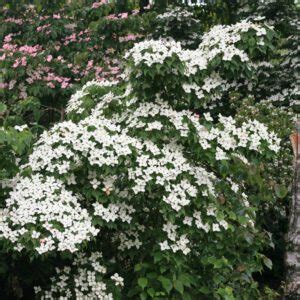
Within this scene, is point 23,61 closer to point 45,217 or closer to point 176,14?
point 176,14

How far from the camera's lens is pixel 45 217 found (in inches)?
116

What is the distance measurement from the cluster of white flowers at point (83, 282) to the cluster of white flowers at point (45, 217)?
35cm

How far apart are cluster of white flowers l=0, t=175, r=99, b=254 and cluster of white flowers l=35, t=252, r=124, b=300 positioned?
1.14ft

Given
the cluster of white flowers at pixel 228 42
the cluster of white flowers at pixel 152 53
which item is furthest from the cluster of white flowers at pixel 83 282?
the cluster of white flowers at pixel 228 42

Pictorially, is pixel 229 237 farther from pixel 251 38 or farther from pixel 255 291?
pixel 251 38

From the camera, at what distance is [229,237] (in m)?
3.49

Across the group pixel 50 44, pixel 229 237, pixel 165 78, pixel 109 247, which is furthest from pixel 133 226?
pixel 50 44

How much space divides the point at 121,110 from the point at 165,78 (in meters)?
0.46

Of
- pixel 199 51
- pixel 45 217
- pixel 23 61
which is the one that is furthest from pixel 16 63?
pixel 45 217

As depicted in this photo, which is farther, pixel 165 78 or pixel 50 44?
pixel 50 44

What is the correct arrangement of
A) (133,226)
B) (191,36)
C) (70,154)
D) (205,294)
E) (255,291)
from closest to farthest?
(70,154) → (133,226) → (205,294) → (255,291) → (191,36)

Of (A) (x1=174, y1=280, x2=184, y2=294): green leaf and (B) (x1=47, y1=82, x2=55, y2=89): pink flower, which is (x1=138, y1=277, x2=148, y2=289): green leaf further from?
(B) (x1=47, y1=82, x2=55, y2=89): pink flower

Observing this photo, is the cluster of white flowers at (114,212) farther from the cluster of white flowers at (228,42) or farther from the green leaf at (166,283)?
the cluster of white flowers at (228,42)

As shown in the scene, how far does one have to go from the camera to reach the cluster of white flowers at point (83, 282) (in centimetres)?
330
